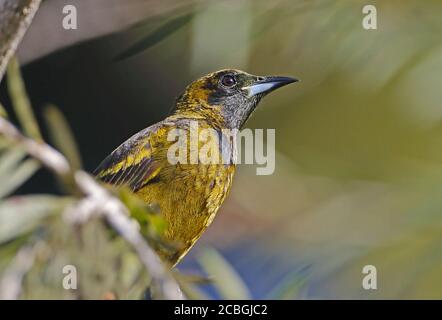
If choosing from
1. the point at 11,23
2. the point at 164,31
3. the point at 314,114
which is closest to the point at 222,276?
the point at 11,23

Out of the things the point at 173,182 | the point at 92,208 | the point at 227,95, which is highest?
the point at 92,208

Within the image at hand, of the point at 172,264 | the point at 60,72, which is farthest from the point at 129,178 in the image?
the point at 60,72

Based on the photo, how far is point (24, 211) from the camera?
1.21 m

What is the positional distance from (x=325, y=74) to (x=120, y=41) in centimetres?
75

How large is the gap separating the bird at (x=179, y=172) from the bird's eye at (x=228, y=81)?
0.11 metres

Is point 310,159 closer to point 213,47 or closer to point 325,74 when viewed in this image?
point 325,74

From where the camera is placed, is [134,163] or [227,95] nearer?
[134,163]

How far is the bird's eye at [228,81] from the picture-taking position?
336 centimetres

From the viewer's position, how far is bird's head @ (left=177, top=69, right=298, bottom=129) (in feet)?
10.7

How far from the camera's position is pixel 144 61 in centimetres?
305

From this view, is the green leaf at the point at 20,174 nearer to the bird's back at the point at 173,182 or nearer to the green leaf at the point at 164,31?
the green leaf at the point at 164,31

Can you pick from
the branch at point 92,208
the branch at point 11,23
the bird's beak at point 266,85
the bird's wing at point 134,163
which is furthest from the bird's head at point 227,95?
the branch at point 92,208

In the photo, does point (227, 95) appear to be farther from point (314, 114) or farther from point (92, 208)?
point (92, 208)

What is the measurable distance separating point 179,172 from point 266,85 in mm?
685
